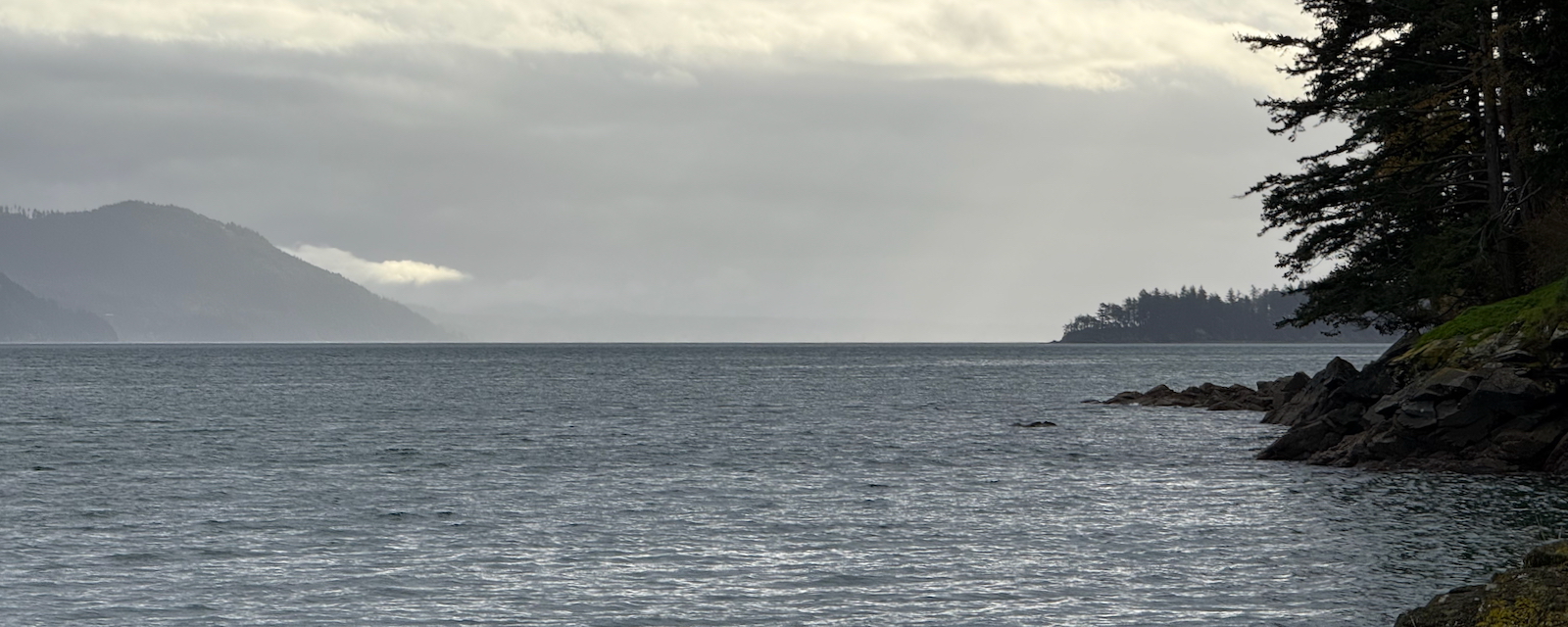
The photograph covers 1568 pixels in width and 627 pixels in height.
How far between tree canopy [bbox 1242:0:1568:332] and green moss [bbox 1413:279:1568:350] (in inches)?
80.5

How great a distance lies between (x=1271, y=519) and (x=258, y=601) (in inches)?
808

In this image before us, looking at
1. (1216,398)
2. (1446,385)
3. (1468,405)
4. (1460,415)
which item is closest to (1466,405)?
(1468,405)

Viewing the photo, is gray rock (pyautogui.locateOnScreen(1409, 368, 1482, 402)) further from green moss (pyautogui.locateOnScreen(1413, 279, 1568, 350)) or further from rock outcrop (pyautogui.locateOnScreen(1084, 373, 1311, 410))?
rock outcrop (pyautogui.locateOnScreen(1084, 373, 1311, 410))

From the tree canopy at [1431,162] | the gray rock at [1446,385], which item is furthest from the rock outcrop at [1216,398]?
the gray rock at [1446,385]

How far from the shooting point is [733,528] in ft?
93.7

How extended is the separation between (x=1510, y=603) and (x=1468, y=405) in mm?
24856

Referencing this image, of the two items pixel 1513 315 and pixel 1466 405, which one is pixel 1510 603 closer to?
pixel 1466 405

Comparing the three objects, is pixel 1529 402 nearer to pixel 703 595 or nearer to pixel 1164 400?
pixel 703 595

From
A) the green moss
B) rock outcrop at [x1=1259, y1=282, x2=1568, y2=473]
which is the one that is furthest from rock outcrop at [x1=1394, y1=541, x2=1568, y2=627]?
the green moss

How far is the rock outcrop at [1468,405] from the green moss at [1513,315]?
0.04 meters

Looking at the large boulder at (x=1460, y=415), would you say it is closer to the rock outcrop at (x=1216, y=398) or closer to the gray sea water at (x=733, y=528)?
the gray sea water at (x=733, y=528)

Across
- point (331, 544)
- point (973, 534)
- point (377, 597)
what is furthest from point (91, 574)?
point (973, 534)

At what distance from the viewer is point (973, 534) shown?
27.4m

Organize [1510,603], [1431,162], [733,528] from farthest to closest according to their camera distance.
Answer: [1431,162] < [733,528] < [1510,603]
